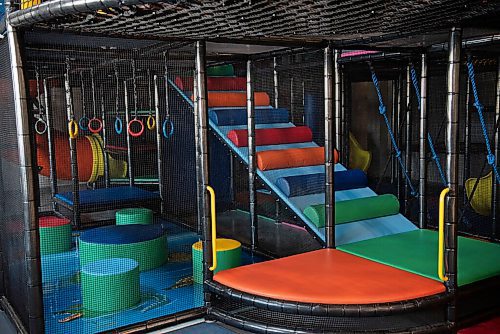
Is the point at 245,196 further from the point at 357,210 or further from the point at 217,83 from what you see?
the point at 357,210

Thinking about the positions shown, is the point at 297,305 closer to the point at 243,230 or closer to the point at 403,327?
the point at 403,327

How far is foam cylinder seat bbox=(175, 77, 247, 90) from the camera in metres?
6.65

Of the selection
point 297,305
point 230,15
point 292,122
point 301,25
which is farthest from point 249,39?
point 292,122

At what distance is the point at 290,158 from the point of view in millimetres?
5504

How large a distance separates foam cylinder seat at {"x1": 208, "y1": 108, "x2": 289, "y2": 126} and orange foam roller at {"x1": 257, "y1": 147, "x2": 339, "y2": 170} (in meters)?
0.78

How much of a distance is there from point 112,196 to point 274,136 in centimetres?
259

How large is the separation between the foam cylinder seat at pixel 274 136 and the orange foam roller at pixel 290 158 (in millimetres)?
322

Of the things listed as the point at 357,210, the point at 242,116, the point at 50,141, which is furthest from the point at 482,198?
the point at 50,141

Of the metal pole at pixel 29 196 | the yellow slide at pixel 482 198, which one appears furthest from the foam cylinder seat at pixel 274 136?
the metal pole at pixel 29 196

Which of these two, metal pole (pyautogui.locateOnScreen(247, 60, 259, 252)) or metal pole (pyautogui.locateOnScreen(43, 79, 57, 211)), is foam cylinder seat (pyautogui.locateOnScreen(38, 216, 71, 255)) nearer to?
metal pole (pyautogui.locateOnScreen(43, 79, 57, 211))

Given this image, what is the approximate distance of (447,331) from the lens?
→ 318cm

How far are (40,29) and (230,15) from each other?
1254 mm

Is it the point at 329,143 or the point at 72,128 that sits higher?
the point at 72,128

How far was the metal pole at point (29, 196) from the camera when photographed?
309cm
